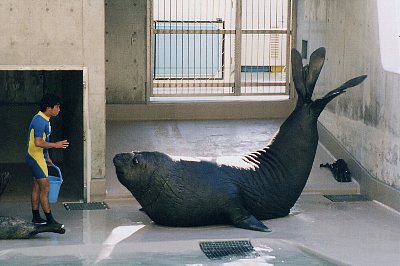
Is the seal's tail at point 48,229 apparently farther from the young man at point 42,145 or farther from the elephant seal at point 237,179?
the elephant seal at point 237,179

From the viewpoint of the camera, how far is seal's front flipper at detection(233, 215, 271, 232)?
40.0 ft

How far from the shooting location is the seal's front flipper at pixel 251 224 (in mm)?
12195

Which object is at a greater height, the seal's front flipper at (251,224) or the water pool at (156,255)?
the seal's front flipper at (251,224)

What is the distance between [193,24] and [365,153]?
522 cm

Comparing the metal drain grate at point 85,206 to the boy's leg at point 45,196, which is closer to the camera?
the boy's leg at point 45,196

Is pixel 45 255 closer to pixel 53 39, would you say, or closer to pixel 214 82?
pixel 53 39

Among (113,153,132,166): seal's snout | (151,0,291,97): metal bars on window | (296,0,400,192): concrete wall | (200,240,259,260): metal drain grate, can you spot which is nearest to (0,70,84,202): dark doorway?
(151,0,291,97): metal bars on window

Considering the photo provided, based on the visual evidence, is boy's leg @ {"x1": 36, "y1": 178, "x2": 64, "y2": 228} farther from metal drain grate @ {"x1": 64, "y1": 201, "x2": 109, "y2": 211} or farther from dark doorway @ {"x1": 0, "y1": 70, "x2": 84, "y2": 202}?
dark doorway @ {"x1": 0, "y1": 70, "x2": 84, "y2": 202}

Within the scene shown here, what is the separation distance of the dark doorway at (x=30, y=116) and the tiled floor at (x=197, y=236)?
821 millimetres

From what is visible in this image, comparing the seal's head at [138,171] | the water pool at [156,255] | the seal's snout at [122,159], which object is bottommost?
the water pool at [156,255]

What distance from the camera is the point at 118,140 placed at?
16219mm

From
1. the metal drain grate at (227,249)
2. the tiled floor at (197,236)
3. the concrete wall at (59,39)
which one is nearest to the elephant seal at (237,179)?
the tiled floor at (197,236)

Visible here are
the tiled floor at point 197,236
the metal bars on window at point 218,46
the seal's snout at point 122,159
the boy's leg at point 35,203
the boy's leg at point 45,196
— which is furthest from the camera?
the metal bars on window at point 218,46

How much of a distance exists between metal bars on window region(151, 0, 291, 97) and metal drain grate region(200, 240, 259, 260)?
7238 millimetres
